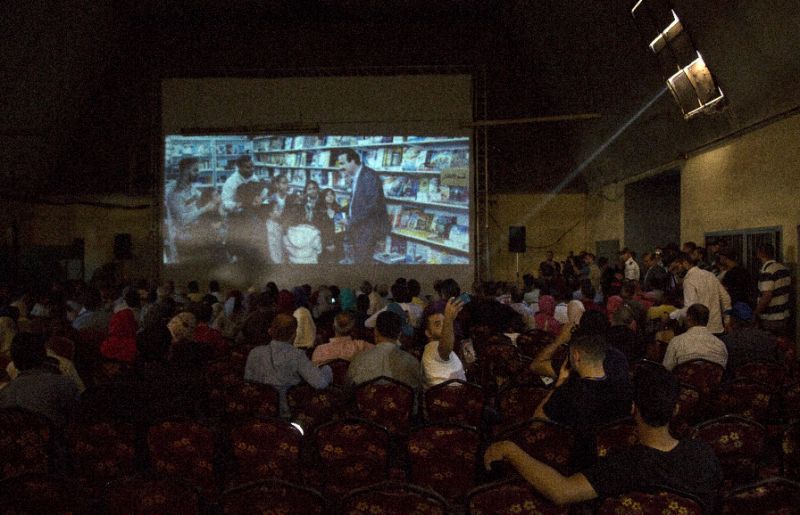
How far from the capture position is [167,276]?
15.7 m

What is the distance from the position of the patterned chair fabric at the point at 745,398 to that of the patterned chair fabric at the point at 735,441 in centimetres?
95

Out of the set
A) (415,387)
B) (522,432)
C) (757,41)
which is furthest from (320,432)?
(757,41)

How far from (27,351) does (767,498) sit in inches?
151

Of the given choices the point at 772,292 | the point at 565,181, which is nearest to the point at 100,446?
the point at 772,292

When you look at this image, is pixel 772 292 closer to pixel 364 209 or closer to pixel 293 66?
pixel 364 209

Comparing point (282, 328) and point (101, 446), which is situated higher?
point (282, 328)

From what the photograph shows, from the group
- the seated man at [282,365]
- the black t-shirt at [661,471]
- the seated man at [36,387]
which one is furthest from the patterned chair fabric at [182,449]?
the black t-shirt at [661,471]

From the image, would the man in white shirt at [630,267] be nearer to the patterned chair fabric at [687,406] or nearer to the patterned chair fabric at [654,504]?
the patterned chair fabric at [687,406]

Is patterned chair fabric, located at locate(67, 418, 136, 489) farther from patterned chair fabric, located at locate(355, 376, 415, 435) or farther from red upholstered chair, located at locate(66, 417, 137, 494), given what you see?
patterned chair fabric, located at locate(355, 376, 415, 435)

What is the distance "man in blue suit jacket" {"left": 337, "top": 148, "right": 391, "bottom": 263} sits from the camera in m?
15.2

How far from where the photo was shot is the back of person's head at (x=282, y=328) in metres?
4.75

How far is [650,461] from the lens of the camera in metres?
2.43

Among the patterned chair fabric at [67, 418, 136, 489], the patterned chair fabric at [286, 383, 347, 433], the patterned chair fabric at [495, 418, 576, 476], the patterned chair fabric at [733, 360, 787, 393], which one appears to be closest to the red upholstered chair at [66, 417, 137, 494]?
the patterned chair fabric at [67, 418, 136, 489]

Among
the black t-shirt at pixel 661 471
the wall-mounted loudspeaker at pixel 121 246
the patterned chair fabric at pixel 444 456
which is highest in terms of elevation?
the wall-mounted loudspeaker at pixel 121 246
